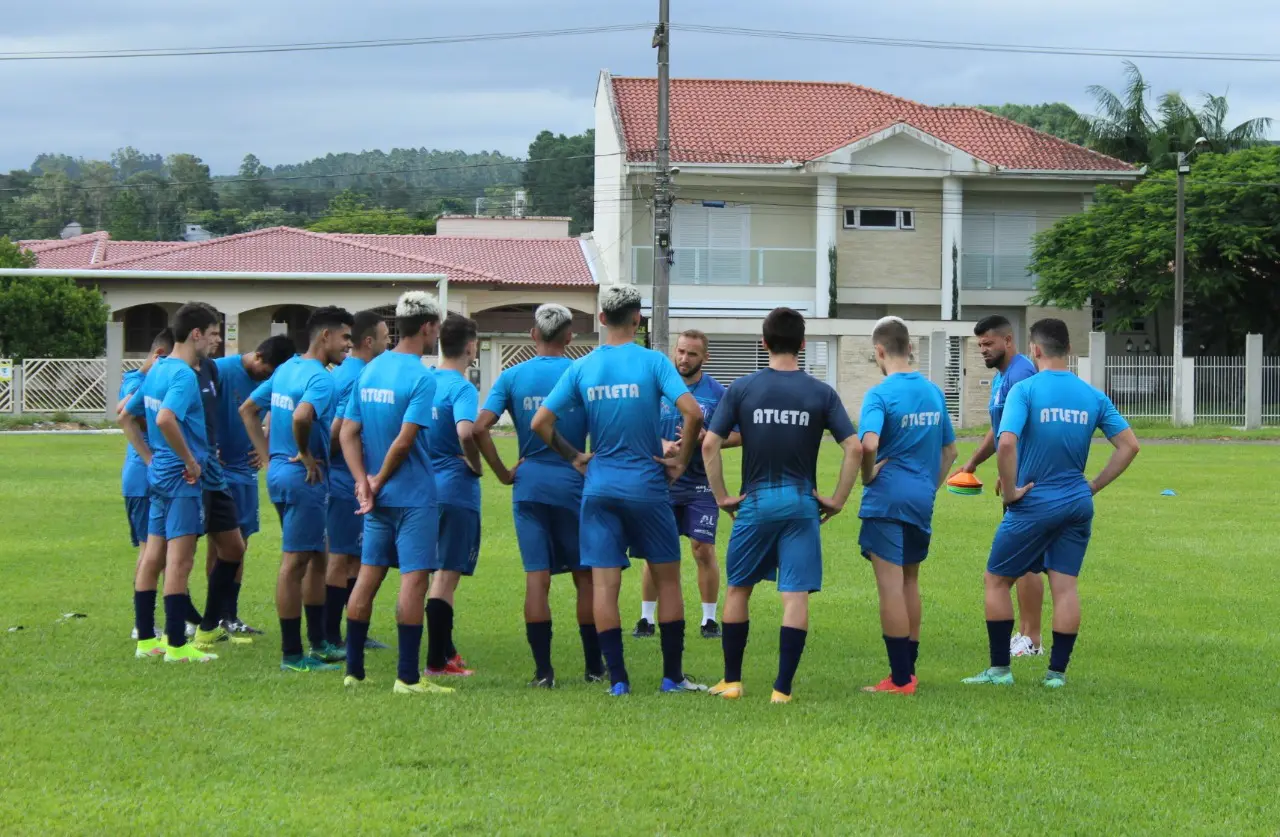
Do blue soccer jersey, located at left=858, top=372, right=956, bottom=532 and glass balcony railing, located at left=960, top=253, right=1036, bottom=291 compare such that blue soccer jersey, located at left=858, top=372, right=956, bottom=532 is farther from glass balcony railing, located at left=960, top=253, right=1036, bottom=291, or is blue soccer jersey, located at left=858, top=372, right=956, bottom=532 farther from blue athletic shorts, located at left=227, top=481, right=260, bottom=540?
glass balcony railing, located at left=960, top=253, right=1036, bottom=291

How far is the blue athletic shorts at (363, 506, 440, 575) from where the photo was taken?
8.19 meters

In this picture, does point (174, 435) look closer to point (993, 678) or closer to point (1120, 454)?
point (993, 678)

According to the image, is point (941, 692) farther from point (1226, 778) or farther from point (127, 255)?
point (127, 255)

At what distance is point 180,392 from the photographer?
9.10 m

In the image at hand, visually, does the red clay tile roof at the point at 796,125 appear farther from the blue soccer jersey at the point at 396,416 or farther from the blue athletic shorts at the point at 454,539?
the blue soccer jersey at the point at 396,416

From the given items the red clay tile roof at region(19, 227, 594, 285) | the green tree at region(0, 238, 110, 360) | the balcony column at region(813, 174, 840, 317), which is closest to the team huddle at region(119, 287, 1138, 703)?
the green tree at region(0, 238, 110, 360)

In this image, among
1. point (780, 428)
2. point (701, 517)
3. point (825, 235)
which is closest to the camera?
point (780, 428)

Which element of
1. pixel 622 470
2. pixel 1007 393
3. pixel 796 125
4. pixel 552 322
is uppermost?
pixel 796 125

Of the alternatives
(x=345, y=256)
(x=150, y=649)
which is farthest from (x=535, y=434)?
(x=345, y=256)

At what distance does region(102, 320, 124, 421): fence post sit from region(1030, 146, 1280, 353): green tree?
2758 cm

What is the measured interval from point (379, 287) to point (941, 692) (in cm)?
4144

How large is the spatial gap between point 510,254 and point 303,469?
146 ft

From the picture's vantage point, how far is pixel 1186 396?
40000 mm

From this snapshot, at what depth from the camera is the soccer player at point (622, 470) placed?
26.4 feet
